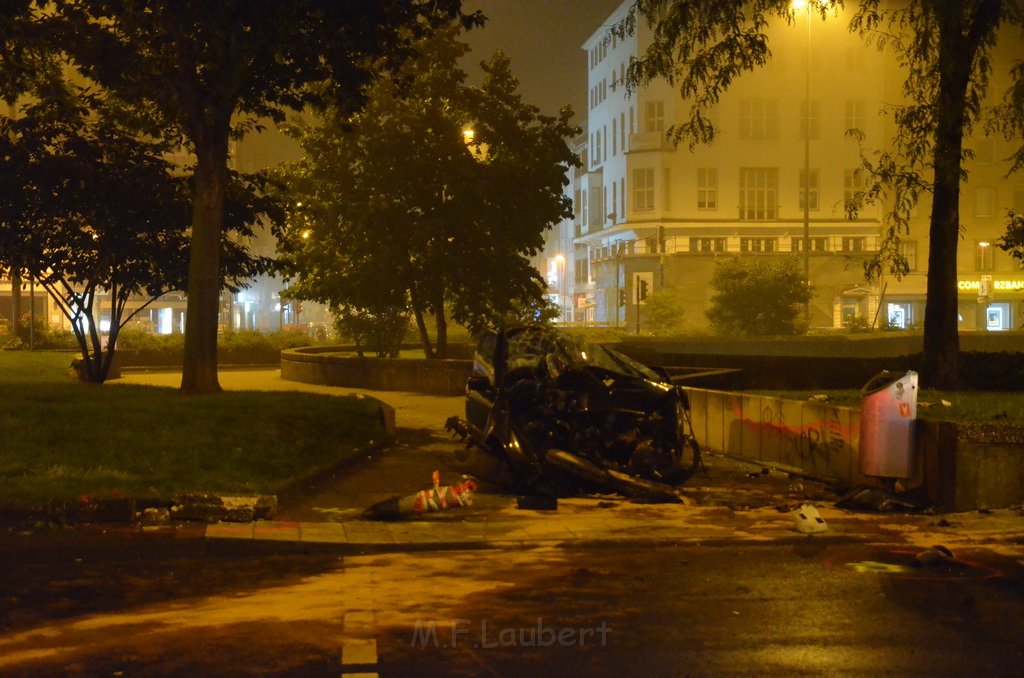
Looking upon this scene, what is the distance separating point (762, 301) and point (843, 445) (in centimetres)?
3185

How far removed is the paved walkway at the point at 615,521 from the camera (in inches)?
388

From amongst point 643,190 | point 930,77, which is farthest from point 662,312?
point 930,77

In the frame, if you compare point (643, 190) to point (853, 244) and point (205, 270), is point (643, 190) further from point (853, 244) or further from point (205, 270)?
point (205, 270)

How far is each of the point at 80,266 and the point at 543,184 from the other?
12.6 m

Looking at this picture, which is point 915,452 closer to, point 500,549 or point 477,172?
point 500,549

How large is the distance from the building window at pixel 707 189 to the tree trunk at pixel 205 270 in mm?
49430

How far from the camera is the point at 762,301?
144 feet

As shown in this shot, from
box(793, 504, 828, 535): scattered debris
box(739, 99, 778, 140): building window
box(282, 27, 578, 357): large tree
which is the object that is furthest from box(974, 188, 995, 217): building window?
box(793, 504, 828, 535): scattered debris

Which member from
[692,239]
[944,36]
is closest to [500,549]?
[944,36]

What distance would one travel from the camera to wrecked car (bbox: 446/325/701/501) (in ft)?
39.7

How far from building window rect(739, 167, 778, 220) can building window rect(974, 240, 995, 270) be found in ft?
46.9

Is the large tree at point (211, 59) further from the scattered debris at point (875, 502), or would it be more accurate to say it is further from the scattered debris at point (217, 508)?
the scattered debris at point (875, 502)

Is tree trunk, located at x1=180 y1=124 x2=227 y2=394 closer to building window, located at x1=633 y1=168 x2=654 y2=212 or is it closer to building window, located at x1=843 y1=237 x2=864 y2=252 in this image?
building window, located at x1=633 y1=168 x2=654 y2=212

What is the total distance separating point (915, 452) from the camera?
456 inches
